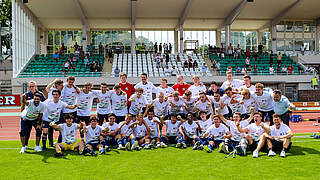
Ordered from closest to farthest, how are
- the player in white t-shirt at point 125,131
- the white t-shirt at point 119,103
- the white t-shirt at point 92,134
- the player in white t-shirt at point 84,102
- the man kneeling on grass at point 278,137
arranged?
1. the man kneeling on grass at point 278,137
2. the white t-shirt at point 92,134
3. the player in white t-shirt at point 125,131
4. the player in white t-shirt at point 84,102
5. the white t-shirt at point 119,103

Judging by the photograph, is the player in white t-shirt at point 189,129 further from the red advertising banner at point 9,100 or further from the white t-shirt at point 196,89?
the red advertising banner at point 9,100

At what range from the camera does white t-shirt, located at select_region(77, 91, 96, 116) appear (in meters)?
9.23

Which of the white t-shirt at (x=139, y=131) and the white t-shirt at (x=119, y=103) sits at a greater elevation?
the white t-shirt at (x=119, y=103)

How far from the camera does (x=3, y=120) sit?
16.3m

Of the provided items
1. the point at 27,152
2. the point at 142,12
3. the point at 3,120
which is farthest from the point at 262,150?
the point at 142,12

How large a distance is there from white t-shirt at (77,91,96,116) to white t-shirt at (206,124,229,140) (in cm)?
366

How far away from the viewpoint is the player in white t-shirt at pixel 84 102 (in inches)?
362

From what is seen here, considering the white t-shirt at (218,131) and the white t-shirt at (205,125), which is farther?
the white t-shirt at (205,125)

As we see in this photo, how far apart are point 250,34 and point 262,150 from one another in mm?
31943

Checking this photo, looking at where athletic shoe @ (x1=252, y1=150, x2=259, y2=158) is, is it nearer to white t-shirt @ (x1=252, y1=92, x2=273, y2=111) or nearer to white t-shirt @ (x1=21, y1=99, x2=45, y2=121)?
white t-shirt @ (x1=252, y1=92, x2=273, y2=111)

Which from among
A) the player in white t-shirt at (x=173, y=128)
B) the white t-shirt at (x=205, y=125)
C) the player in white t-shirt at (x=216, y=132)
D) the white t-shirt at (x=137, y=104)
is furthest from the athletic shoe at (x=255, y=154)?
the white t-shirt at (x=137, y=104)

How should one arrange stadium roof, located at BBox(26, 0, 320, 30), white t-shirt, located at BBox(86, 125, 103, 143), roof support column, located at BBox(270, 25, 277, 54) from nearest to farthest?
white t-shirt, located at BBox(86, 125, 103, 143)
stadium roof, located at BBox(26, 0, 320, 30)
roof support column, located at BBox(270, 25, 277, 54)

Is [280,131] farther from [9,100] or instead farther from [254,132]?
[9,100]

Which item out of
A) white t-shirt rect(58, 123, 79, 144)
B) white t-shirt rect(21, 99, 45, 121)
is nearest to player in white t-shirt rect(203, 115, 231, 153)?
white t-shirt rect(58, 123, 79, 144)
